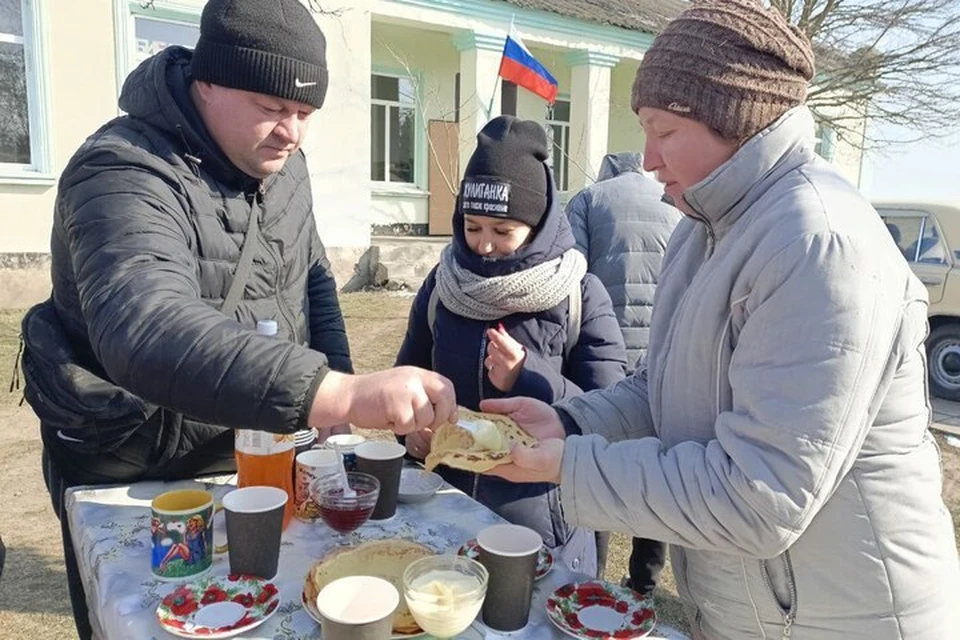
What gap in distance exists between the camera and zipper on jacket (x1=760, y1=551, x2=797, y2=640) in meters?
1.28

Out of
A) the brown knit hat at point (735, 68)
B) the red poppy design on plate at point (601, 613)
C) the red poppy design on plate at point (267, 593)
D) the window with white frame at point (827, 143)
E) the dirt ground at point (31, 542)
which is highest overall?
the window with white frame at point (827, 143)

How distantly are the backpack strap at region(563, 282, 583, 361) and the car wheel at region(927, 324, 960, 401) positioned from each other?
20.6ft

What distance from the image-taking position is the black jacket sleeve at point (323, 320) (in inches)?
94.4

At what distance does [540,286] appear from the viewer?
7.45 ft

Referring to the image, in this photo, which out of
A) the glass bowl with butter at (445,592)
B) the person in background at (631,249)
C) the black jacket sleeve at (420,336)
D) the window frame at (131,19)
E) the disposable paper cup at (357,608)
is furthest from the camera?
the window frame at (131,19)

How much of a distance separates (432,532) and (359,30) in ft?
32.1

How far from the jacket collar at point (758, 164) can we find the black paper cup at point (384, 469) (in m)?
0.94

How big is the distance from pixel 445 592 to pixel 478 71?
11235 millimetres

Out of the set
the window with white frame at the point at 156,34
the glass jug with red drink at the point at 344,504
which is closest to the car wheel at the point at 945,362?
the glass jug with red drink at the point at 344,504

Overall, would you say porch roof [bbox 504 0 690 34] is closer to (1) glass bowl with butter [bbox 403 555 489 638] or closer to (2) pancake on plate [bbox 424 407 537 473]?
(2) pancake on plate [bbox 424 407 537 473]

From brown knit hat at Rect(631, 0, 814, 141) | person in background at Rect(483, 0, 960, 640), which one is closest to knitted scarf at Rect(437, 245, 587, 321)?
person in background at Rect(483, 0, 960, 640)

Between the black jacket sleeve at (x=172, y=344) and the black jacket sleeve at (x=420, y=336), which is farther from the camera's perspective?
the black jacket sleeve at (x=420, y=336)

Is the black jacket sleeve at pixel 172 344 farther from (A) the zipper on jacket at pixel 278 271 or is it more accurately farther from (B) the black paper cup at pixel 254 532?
(A) the zipper on jacket at pixel 278 271

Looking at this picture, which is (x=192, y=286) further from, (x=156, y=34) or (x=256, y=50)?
(x=156, y=34)
